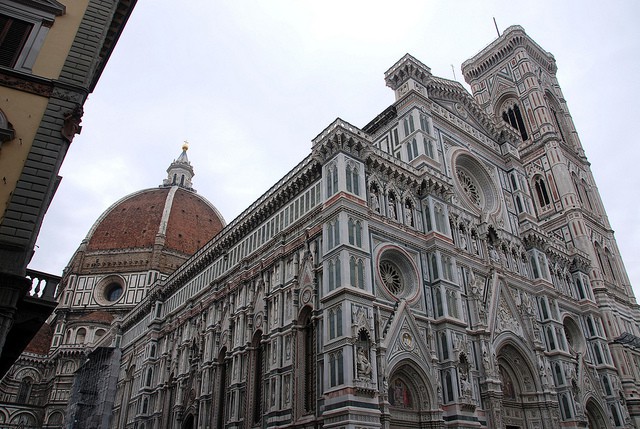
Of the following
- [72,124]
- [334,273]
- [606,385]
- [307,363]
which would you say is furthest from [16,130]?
[606,385]

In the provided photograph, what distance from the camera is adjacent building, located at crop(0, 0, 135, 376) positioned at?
44.8ft

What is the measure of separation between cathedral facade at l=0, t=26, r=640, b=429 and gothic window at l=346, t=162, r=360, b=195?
9 cm

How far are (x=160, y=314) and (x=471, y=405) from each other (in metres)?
28.5

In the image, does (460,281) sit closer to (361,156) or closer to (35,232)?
(361,156)

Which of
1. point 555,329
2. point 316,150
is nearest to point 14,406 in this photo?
point 316,150

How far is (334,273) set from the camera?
2256 cm

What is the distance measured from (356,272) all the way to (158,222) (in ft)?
197

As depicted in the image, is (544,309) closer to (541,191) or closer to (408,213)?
(408,213)

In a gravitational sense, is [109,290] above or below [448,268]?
above

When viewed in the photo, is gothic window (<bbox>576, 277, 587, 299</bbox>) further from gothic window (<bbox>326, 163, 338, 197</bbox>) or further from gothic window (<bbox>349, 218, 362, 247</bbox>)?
gothic window (<bbox>326, 163, 338, 197</bbox>)

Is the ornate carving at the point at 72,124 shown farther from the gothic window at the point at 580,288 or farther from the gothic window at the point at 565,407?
the gothic window at the point at 580,288

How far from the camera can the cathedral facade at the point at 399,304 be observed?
22625 mm

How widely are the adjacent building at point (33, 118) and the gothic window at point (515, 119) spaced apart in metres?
47.0

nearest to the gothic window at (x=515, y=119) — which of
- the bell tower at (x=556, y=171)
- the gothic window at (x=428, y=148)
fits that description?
the bell tower at (x=556, y=171)
